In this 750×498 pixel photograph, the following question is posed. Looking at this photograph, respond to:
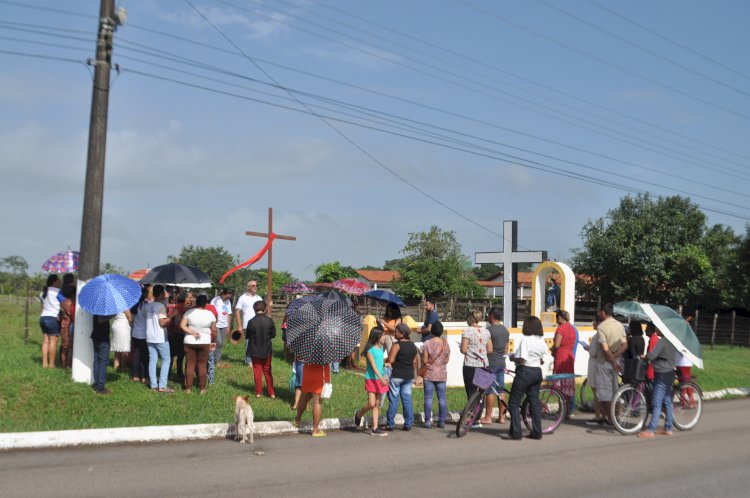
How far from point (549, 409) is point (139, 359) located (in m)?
7.05

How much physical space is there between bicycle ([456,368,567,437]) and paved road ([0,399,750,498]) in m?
0.26

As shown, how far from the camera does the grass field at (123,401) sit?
10438 millimetres

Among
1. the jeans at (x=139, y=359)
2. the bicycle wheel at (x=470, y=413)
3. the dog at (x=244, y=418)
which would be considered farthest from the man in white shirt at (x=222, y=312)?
the bicycle wheel at (x=470, y=413)

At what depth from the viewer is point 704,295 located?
142ft

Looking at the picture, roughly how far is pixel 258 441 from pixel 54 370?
506 centimetres

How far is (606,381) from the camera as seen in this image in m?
11.9

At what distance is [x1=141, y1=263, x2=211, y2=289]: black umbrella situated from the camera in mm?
16650

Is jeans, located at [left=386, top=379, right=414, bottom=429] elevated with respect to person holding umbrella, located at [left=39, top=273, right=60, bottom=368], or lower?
lower

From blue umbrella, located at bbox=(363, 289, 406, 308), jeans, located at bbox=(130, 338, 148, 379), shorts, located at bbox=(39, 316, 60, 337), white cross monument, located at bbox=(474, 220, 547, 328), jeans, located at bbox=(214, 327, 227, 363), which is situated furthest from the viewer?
white cross monument, located at bbox=(474, 220, 547, 328)

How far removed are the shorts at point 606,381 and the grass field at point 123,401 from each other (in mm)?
2558

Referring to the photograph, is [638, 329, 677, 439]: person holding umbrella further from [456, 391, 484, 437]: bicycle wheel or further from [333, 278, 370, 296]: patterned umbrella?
[333, 278, 370, 296]: patterned umbrella

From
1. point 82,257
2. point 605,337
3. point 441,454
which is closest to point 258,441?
point 441,454

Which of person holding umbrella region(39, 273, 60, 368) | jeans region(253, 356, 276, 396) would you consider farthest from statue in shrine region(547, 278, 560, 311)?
person holding umbrella region(39, 273, 60, 368)

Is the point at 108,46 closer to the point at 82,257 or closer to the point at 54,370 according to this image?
the point at 82,257
